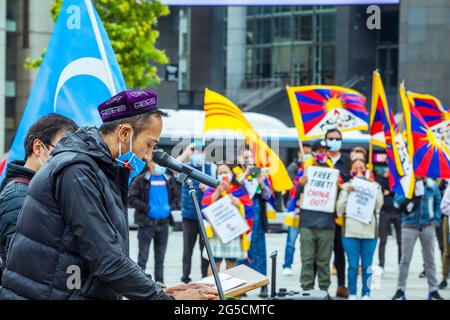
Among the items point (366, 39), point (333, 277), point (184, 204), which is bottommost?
point (333, 277)

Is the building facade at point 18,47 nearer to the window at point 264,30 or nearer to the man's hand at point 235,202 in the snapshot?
the window at point 264,30

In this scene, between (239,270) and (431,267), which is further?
(431,267)

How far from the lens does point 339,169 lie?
1244 centimetres

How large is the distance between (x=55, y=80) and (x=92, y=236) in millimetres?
3408

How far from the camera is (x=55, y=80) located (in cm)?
710

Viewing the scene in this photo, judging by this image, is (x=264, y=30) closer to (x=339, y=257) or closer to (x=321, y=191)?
(x=339, y=257)

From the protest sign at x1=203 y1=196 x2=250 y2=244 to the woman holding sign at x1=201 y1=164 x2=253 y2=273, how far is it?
0.04 ft

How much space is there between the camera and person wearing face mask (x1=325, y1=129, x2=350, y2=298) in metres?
12.3

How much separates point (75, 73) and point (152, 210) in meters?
6.35

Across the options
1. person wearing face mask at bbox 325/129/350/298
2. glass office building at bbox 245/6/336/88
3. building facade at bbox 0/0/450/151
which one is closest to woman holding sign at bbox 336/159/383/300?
person wearing face mask at bbox 325/129/350/298

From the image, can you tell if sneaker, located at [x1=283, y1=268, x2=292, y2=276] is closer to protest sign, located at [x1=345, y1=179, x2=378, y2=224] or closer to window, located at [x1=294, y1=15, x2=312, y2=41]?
protest sign, located at [x1=345, y1=179, x2=378, y2=224]

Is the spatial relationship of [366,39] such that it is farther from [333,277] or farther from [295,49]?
[333,277]

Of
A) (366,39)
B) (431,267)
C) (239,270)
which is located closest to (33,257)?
(239,270)

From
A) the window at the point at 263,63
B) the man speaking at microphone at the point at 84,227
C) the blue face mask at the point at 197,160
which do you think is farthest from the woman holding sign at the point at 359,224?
the window at the point at 263,63
